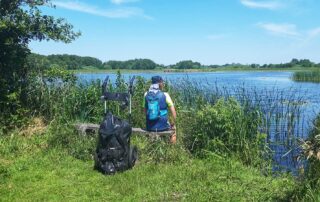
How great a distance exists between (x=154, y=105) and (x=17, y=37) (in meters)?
3.73

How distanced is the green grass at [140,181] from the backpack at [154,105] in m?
0.53

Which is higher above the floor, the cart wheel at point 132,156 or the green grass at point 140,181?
the cart wheel at point 132,156

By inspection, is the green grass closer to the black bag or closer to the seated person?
the black bag

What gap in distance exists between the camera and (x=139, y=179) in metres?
6.75

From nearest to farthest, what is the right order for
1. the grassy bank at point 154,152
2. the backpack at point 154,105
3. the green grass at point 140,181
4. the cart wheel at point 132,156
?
the green grass at point 140,181 → the grassy bank at point 154,152 → the cart wheel at point 132,156 → the backpack at point 154,105

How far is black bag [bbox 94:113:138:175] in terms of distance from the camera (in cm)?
725

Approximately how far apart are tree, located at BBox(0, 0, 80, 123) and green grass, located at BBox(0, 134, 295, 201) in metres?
1.93

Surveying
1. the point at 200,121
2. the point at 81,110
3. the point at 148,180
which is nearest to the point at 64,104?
the point at 81,110

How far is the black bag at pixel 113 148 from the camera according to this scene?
7.25 m

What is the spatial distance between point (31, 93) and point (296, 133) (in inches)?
252

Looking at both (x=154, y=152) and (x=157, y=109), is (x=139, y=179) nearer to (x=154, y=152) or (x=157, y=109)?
(x=154, y=152)

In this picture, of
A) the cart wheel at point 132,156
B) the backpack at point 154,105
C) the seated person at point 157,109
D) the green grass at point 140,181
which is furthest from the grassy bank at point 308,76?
the cart wheel at point 132,156

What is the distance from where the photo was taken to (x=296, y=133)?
11039mm

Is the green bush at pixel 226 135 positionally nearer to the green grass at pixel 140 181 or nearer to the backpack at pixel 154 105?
the green grass at pixel 140 181
